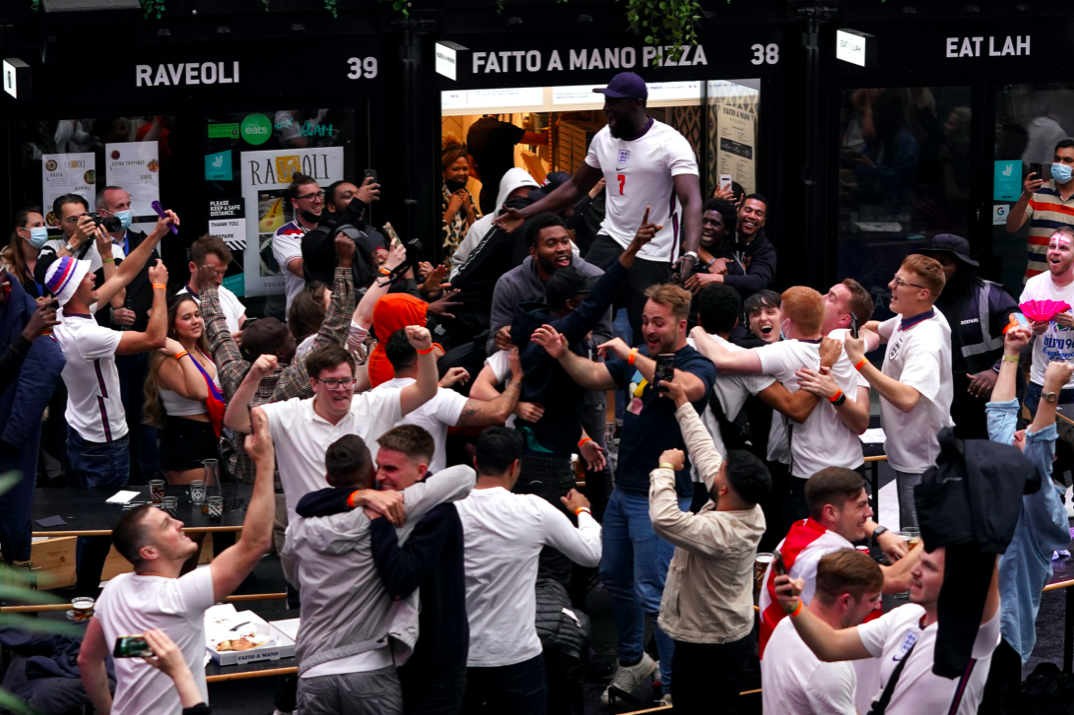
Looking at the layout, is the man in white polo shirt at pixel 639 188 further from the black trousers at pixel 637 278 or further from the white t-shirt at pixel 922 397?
the white t-shirt at pixel 922 397

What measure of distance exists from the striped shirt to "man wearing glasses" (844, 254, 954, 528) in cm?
480

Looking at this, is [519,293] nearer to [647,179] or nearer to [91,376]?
[647,179]

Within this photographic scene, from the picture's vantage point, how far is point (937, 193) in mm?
12961

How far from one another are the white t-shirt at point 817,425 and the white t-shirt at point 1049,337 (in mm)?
2620

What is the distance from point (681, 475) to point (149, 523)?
2852 mm

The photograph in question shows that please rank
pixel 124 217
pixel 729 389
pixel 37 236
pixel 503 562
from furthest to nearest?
pixel 124 217 < pixel 37 236 < pixel 729 389 < pixel 503 562

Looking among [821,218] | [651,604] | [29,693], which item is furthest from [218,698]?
[821,218]

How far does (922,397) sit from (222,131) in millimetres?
6484

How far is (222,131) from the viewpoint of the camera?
37.6 ft

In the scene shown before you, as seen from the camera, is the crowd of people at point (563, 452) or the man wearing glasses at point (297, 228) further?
the man wearing glasses at point (297, 228)

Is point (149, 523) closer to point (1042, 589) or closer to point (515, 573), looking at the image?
point (515, 573)

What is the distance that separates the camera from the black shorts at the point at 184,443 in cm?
836

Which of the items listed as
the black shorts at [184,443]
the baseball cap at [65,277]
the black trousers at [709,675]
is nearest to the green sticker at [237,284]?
the baseball cap at [65,277]

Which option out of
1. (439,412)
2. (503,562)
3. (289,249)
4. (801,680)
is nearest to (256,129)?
(289,249)
